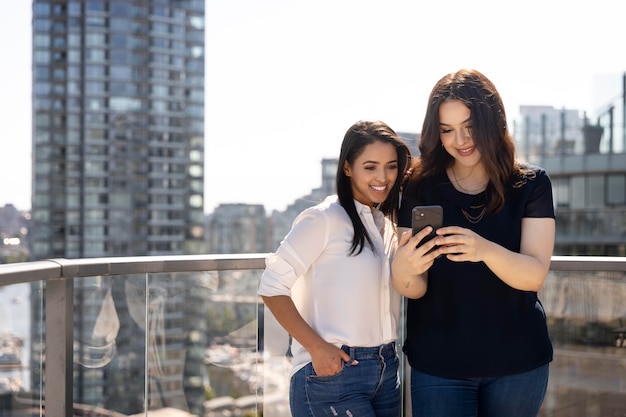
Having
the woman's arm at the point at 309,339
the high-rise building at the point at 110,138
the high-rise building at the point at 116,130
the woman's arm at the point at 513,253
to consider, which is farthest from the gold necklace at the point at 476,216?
the high-rise building at the point at 110,138

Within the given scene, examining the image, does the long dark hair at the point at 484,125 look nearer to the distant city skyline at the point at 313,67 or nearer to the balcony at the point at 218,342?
the balcony at the point at 218,342

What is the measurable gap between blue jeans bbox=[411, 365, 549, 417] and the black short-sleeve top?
28mm

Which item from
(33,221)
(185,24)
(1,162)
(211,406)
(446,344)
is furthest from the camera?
(185,24)

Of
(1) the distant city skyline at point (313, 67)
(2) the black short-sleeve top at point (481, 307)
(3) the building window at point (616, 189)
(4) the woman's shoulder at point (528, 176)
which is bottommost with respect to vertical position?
(2) the black short-sleeve top at point (481, 307)

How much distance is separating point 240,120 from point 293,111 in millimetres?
5957

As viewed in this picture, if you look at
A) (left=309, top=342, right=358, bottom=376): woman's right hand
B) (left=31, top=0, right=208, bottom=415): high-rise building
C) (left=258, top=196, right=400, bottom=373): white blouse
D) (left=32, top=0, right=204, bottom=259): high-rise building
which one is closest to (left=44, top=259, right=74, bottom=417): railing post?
(left=258, top=196, right=400, bottom=373): white blouse

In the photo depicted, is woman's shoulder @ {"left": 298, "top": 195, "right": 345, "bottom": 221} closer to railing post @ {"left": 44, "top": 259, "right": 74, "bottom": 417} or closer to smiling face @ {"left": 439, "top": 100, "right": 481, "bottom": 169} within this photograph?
smiling face @ {"left": 439, "top": 100, "right": 481, "bottom": 169}

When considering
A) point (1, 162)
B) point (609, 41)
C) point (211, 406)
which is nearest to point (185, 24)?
point (1, 162)

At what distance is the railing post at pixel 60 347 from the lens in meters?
2.62

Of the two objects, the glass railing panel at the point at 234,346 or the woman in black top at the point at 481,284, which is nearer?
the woman in black top at the point at 481,284

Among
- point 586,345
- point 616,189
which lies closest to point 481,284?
point 586,345

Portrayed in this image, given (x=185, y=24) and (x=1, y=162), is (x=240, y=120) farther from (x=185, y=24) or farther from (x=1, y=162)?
(x=1, y=162)

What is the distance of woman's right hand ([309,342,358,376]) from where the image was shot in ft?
5.97

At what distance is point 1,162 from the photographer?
6719 centimetres
